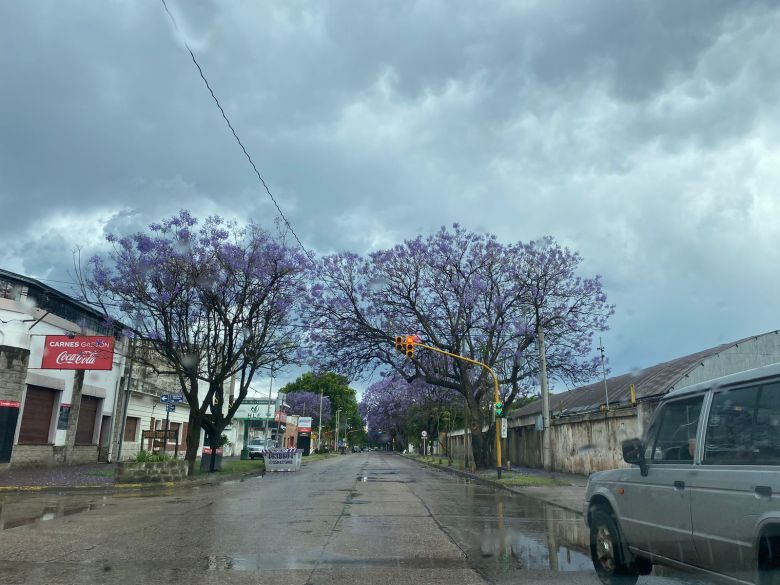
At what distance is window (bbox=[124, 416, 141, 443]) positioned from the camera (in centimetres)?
3293

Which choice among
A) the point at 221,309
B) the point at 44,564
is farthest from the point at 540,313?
the point at 44,564

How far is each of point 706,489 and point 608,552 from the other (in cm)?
204

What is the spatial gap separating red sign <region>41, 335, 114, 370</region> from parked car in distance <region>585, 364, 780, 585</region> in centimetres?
2070

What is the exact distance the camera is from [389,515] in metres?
12.2

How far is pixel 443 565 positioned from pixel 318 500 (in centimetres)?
863

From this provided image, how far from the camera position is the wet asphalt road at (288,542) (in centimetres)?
674

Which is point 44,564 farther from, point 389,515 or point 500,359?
point 500,359

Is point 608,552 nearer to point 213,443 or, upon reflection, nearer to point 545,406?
point 545,406

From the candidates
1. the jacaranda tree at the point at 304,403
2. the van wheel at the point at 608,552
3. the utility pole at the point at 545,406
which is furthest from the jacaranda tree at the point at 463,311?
the jacaranda tree at the point at 304,403

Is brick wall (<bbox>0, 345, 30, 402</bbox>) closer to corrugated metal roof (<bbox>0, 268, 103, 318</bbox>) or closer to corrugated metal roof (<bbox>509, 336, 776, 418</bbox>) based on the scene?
corrugated metal roof (<bbox>0, 268, 103, 318</bbox>)

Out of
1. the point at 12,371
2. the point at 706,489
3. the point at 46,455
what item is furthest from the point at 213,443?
the point at 706,489

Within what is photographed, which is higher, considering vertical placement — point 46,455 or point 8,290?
point 8,290

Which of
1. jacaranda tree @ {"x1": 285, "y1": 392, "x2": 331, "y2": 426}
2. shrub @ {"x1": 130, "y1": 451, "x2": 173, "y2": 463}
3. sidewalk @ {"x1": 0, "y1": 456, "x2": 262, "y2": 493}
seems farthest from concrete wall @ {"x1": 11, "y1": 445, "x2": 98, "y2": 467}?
jacaranda tree @ {"x1": 285, "y1": 392, "x2": 331, "y2": 426}

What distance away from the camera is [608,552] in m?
6.55
